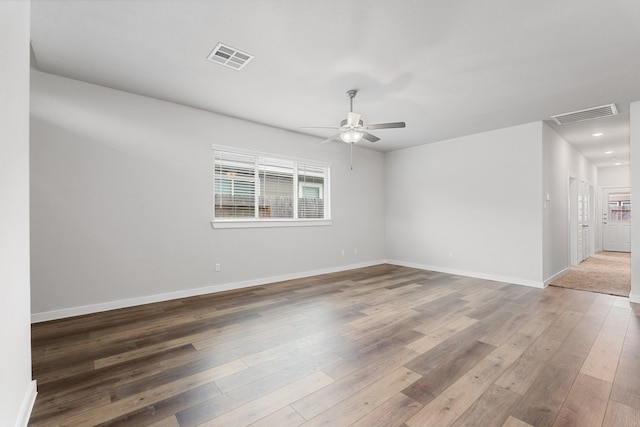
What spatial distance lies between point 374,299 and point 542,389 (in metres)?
2.22

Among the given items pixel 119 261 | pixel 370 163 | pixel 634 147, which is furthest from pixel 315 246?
pixel 634 147

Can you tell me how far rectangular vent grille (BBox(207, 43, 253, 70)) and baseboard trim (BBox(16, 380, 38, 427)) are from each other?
3028 mm


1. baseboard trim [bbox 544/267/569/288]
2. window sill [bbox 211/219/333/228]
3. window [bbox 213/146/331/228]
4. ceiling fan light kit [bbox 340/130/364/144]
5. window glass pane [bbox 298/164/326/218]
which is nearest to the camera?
ceiling fan light kit [bbox 340/130/364/144]

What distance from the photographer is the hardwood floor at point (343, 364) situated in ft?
5.73

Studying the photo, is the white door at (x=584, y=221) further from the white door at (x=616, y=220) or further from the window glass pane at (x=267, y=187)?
the window glass pane at (x=267, y=187)

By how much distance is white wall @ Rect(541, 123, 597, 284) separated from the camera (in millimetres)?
4871

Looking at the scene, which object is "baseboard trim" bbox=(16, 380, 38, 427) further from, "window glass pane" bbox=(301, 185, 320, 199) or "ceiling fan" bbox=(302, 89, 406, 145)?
"window glass pane" bbox=(301, 185, 320, 199)

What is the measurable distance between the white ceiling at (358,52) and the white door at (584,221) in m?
3.39

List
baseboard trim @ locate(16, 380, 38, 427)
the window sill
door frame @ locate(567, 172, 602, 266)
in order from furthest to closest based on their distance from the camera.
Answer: door frame @ locate(567, 172, 602, 266) < the window sill < baseboard trim @ locate(16, 380, 38, 427)

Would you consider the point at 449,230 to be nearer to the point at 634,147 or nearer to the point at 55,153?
the point at 634,147

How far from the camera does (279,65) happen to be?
9.96 ft

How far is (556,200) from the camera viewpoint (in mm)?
5363

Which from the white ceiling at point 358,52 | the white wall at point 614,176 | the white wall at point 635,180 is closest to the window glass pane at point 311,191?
the white ceiling at point 358,52

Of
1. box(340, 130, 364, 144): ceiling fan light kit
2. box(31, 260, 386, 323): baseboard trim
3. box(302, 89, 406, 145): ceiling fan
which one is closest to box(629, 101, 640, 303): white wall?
box(302, 89, 406, 145): ceiling fan
